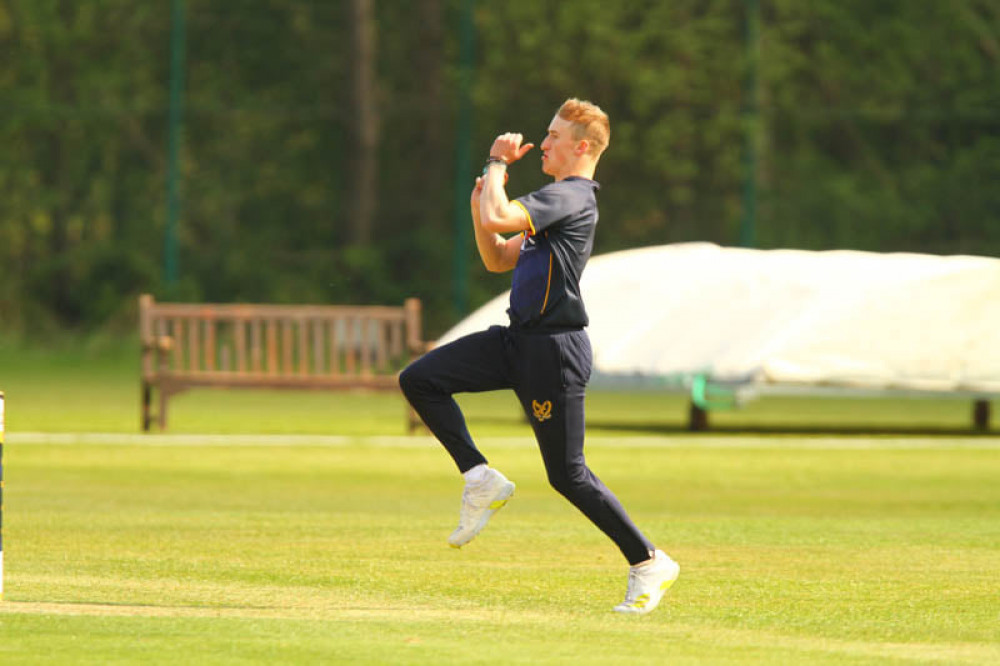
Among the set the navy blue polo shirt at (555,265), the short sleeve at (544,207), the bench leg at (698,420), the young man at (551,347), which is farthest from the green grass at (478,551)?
the short sleeve at (544,207)

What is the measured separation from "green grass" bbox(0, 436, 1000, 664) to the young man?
367mm

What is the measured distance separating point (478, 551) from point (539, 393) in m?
2.51

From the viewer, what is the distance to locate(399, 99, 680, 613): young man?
7.55m

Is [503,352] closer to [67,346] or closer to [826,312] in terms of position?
[826,312]

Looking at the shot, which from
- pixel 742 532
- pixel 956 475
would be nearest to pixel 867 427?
pixel 956 475

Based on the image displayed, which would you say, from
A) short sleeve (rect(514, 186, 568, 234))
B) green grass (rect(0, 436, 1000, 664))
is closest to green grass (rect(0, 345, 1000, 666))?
green grass (rect(0, 436, 1000, 664))

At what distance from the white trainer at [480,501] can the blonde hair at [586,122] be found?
131 centimetres

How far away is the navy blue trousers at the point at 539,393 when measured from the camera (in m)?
7.56

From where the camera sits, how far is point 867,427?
2106 centimetres

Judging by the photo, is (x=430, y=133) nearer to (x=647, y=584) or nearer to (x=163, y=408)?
(x=163, y=408)

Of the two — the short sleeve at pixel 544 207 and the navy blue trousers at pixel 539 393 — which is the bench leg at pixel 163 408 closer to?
the navy blue trousers at pixel 539 393

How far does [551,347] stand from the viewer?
756cm

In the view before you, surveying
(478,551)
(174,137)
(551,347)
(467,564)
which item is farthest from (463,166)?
(551,347)

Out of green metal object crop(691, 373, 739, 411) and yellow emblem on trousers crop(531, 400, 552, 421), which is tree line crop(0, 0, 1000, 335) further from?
yellow emblem on trousers crop(531, 400, 552, 421)
